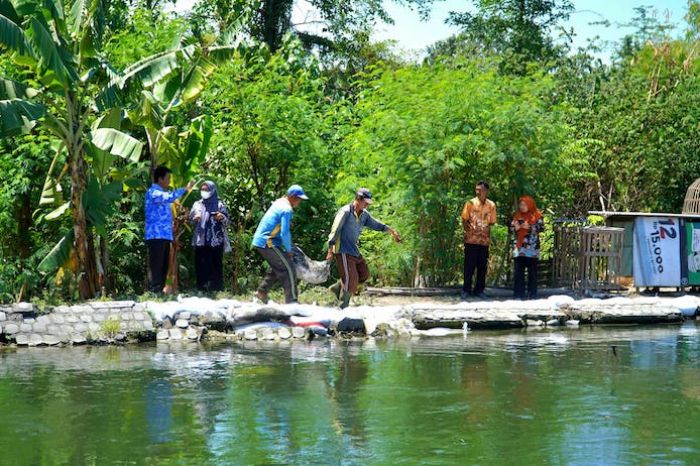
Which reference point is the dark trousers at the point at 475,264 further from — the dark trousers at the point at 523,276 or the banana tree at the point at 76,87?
the banana tree at the point at 76,87

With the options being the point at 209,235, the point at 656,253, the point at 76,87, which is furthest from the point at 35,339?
the point at 656,253

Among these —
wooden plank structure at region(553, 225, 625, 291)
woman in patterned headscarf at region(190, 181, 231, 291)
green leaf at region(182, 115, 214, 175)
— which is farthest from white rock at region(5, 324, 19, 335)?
wooden plank structure at region(553, 225, 625, 291)

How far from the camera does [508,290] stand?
61.6ft

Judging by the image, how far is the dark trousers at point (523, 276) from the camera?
17922mm

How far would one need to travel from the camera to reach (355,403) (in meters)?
9.61

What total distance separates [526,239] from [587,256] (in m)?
1.51

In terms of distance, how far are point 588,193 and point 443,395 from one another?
1533 centimetres

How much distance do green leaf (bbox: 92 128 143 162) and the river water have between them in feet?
9.08

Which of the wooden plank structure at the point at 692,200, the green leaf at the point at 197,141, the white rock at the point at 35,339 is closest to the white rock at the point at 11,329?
the white rock at the point at 35,339

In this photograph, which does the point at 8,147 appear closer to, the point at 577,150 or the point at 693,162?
the point at 577,150

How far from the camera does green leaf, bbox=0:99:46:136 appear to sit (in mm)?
13951

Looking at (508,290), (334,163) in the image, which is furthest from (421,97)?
(508,290)

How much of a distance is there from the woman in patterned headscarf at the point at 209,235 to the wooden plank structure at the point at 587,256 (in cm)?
584

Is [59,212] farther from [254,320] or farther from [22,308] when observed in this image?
[254,320]
